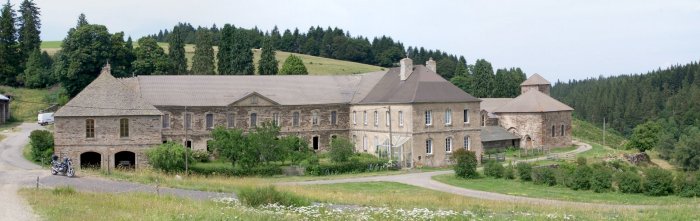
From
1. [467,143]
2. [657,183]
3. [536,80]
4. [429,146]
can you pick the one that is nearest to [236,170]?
[429,146]

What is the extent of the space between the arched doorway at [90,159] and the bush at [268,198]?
25.6m

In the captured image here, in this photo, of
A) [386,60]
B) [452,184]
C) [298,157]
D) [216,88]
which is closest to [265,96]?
[216,88]

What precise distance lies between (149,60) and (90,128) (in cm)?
3193

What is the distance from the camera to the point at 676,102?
12050 centimetres

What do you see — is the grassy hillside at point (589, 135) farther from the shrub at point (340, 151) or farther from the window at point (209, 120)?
the window at point (209, 120)

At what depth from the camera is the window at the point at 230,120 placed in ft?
173

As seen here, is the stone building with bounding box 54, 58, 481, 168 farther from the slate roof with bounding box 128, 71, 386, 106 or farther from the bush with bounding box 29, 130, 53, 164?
the bush with bounding box 29, 130, 53, 164

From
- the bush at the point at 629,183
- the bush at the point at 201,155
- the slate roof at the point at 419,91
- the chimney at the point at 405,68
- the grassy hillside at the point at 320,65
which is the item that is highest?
the grassy hillside at the point at 320,65

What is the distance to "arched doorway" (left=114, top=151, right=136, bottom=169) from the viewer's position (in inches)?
1753

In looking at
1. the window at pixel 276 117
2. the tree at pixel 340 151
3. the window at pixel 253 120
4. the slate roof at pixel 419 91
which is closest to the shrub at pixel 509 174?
the slate roof at pixel 419 91

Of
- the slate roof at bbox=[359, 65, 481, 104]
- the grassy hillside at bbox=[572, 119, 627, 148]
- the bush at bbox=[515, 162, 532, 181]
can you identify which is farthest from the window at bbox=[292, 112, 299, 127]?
the grassy hillside at bbox=[572, 119, 627, 148]

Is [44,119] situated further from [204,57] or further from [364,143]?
[364,143]

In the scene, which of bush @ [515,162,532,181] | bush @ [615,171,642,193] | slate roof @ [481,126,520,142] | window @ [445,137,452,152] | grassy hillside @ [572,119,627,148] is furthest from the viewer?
grassy hillside @ [572,119,627,148]

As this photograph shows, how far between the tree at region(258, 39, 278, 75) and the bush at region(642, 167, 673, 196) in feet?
172
